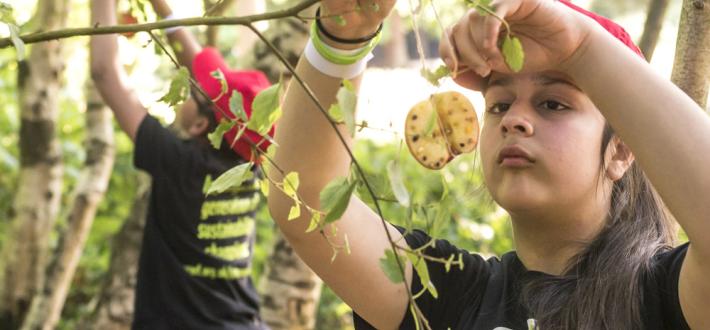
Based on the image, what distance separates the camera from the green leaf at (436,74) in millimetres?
1395

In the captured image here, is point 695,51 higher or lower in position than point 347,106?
higher

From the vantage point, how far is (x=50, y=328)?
17.2 feet

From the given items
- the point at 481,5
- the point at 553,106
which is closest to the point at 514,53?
the point at 481,5

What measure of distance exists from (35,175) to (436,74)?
393 centimetres

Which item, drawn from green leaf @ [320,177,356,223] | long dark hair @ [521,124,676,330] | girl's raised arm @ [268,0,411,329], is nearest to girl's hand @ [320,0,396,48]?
girl's raised arm @ [268,0,411,329]

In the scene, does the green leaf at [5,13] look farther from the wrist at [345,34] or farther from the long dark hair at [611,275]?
the long dark hair at [611,275]

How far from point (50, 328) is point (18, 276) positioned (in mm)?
301

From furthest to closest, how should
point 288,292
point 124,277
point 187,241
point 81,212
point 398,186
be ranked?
point 124,277
point 81,212
point 288,292
point 187,241
point 398,186

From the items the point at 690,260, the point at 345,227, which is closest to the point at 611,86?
the point at 690,260

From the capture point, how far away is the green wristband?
1831 millimetres

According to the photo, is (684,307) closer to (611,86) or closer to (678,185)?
(678,185)

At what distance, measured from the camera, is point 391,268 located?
1411 mm

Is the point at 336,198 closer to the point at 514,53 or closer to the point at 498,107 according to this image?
the point at 514,53

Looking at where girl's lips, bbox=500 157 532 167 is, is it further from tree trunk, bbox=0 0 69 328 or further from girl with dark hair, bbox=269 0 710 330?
tree trunk, bbox=0 0 69 328
